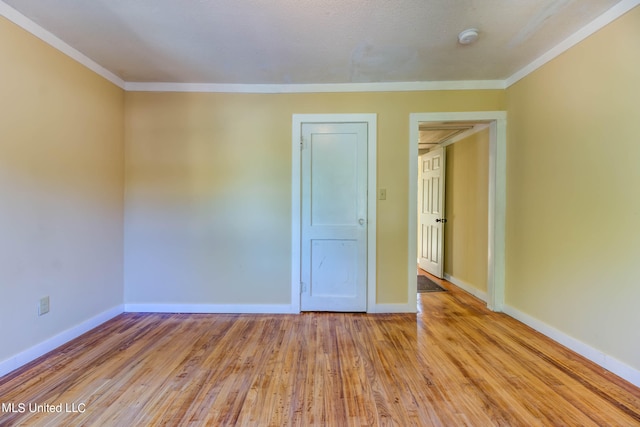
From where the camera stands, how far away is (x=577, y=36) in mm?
1979

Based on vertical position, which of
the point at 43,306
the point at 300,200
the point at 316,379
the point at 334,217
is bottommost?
the point at 316,379

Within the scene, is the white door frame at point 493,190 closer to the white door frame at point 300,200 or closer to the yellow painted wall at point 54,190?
the white door frame at point 300,200

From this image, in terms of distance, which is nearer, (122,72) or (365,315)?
(122,72)

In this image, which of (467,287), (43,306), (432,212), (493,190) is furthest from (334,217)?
(43,306)

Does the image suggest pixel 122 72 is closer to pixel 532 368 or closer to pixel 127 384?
pixel 127 384

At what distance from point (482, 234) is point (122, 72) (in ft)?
13.6

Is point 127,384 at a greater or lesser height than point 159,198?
lesser

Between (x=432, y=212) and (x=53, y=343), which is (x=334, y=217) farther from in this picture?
(x=53, y=343)

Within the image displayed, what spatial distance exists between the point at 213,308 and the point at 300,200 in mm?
1440

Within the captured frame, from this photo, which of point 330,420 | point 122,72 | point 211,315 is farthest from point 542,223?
point 122,72

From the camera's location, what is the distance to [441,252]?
4.16 metres

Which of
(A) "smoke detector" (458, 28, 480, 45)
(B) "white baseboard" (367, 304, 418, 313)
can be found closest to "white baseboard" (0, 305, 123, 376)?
(B) "white baseboard" (367, 304, 418, 313)

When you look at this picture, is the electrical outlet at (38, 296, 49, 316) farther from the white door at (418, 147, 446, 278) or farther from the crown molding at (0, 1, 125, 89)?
the white door at (418, 147, 446, 278)

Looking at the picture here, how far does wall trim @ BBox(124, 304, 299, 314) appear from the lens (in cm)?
282
